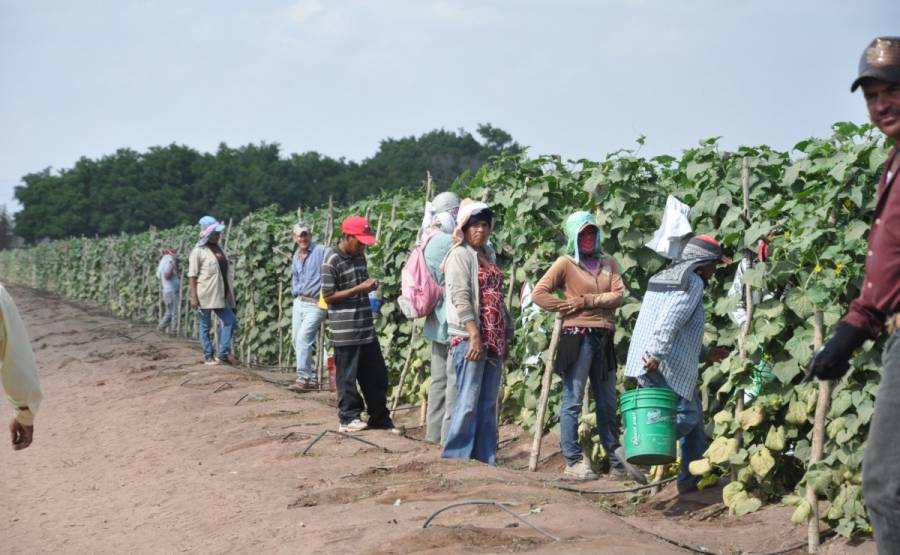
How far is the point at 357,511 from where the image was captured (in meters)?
6.78

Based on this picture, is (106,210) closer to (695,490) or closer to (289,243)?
(289,243)

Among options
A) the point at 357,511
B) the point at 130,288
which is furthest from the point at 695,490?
the point at 130,288

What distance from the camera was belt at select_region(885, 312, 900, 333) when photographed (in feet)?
11.6

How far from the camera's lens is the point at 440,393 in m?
9.28

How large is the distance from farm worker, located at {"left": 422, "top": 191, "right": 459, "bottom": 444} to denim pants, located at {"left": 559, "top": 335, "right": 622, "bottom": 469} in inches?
37.0

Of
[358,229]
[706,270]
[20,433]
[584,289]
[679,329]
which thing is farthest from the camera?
[358,229]

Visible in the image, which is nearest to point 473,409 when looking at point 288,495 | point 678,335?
point 288,495

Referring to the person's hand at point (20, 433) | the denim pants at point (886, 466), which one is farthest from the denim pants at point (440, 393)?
the denim pants at point (886, 466)

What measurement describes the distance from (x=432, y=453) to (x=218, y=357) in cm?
789

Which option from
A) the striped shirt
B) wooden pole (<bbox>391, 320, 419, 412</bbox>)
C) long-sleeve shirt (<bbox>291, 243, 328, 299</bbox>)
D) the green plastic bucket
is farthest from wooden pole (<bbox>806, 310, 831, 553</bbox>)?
long-sleeve shirt (<bbox>291, 243, 328, 299</bbox>)

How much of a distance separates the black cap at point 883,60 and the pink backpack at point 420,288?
17.6ft

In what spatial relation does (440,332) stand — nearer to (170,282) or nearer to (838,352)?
(838,352)

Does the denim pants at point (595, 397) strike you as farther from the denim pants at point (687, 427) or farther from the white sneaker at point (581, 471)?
the denim pants at point (687, 427)

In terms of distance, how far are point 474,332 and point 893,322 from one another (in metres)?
4.59
